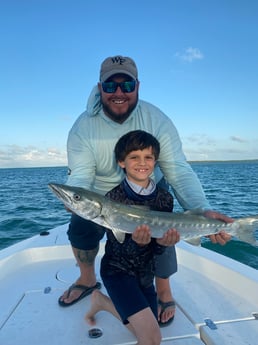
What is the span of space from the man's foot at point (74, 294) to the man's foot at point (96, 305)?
1.57 ft

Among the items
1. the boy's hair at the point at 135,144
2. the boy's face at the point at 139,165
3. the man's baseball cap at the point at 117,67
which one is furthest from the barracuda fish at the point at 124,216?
the man's baseball cap at the point at 117,67

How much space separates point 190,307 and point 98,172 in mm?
1800

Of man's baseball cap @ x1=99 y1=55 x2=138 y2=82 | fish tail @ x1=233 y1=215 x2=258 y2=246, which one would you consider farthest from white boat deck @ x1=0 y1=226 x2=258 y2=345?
man's baseball cap @ x1=99 y1=55 x2=138 y2=82

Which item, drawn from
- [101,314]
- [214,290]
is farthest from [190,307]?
[101,314]

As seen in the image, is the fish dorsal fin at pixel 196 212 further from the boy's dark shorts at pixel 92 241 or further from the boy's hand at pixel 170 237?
the boy's dark shorts at pixel 92 241

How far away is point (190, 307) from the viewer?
133 inches

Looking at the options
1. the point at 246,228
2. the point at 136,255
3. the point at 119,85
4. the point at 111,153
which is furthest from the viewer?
the point at 111,153

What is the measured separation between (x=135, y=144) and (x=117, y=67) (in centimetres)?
92

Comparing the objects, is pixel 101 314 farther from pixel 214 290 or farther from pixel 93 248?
pixel 214 290

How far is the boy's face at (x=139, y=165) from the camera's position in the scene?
312 centimetres

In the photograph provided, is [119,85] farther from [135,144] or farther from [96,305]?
[96,305]

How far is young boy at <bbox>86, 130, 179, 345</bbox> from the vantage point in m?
2.67

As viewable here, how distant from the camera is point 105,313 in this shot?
3227mm

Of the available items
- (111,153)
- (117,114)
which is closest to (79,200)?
(111,153)
